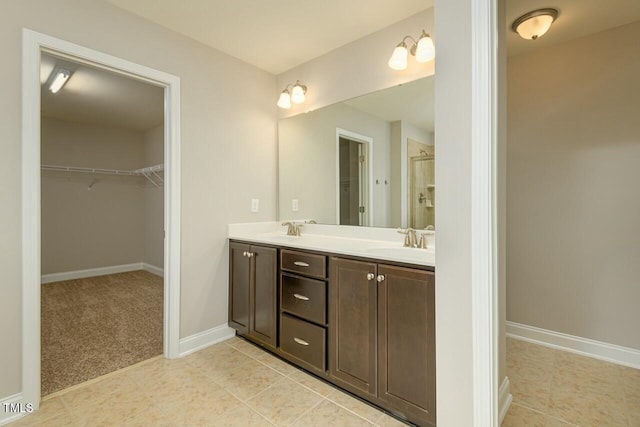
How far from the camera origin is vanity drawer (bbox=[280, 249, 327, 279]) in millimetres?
1899

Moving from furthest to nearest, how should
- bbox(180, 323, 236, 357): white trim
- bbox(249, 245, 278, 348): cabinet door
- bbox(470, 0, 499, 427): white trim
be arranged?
bbox(180, 323, 236, 357): white trim → bbox(249, 245, 278, 348): cabinet door → bbox(470, 0, 499, 427): white trim

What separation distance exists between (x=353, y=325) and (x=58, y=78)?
363 centimetres

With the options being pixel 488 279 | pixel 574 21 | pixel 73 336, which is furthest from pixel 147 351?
pixel 574 21

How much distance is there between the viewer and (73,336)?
261 centimetres

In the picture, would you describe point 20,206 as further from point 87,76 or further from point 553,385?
point 553,385

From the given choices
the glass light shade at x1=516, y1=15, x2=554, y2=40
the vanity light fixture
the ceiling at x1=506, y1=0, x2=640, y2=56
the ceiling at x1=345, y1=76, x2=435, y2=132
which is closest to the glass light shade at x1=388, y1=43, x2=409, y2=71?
the ceiling at x1=345, y1=76, x2=435, y2=132

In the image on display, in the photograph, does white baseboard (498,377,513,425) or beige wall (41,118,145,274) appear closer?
white baseboard (498,377,513,425)

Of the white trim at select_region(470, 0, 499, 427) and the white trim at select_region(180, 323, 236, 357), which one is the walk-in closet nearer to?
the white trim at select_region(180, 323, 236, 357)

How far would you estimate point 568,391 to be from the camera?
1838 mm

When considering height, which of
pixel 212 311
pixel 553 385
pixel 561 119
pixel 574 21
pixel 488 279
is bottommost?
pixel 553 385

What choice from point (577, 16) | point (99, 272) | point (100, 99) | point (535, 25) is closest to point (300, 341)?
point (535, 25)

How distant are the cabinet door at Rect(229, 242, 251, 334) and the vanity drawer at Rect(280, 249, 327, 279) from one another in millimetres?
459

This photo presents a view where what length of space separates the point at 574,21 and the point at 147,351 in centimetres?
396

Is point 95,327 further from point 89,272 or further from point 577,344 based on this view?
point 577,344
